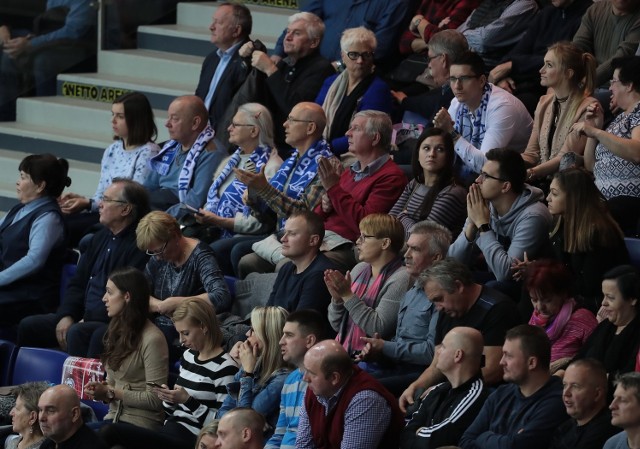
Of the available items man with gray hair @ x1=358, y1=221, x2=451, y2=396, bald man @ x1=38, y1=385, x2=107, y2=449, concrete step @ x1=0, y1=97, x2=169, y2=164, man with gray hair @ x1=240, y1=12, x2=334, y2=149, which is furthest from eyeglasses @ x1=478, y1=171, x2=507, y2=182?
concrete step @ x1=0, y1=97, x2=169, y2=164

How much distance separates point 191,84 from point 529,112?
9.79ft

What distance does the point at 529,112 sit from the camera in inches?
339

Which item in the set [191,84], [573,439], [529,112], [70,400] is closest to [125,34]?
[191,84]

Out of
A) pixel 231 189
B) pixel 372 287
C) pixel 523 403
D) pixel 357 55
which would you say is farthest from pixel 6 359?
pixel 523 403

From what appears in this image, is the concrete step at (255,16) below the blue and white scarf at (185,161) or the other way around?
the other way around

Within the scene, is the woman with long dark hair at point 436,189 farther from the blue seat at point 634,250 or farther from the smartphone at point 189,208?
the smartphone at point 189,208

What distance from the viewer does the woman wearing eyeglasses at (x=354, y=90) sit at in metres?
8.77

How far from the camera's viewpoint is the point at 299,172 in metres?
8.34

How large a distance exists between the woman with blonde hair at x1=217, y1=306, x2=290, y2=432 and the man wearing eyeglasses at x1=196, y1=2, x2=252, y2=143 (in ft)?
9.20

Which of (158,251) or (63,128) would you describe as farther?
(63,128)

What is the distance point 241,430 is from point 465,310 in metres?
1.12

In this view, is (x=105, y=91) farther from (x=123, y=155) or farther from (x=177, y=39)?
(x=123, y=155)

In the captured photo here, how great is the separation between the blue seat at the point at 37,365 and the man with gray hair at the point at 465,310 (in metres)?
2.14

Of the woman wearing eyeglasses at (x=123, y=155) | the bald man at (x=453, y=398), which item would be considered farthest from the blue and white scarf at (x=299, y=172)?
the bald man at (x=453, y=398)
